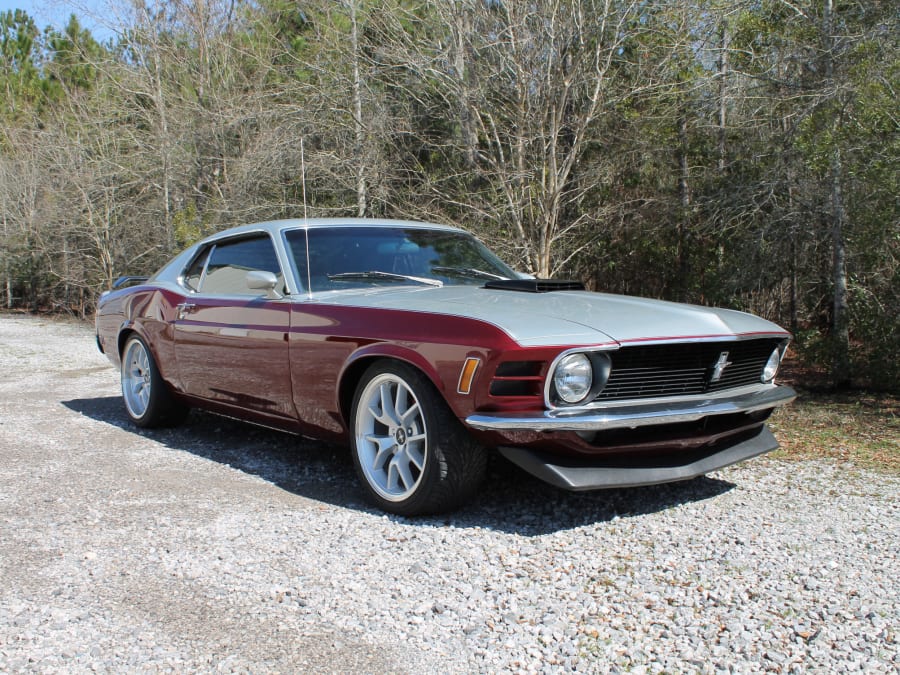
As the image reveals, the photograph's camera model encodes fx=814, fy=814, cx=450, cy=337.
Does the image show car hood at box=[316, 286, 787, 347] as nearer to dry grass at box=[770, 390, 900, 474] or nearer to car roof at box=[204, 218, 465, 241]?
car roof at box=[204, 218, 465, 241]

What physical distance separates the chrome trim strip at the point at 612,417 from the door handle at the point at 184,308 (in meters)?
2.65

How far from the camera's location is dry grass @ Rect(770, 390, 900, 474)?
538 cm

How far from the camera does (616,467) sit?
3.55m

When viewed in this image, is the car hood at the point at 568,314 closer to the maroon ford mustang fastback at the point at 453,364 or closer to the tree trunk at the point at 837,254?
the maroon ford mustang fastback at the point at 453,364

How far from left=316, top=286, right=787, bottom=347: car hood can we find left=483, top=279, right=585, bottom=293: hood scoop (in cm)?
7

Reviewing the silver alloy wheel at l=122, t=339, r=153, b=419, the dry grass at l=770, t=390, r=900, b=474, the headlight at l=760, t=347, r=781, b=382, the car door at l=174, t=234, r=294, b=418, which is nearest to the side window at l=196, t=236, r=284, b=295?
the car door at l=174, t=234, r=294, b=418

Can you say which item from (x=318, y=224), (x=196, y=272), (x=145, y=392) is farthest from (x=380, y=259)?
(x=145, y=392)

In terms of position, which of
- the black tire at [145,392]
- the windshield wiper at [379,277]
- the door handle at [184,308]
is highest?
the windshield wiper at [379,277]

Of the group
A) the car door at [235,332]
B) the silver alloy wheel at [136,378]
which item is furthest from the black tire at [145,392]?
the car door at [235,332]

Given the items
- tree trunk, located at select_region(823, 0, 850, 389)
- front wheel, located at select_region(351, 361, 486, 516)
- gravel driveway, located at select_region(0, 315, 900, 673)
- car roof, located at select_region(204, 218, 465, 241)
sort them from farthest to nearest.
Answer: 1. tree trunk, located at select_region(823, 0, 850, 389)
2. car roof, located at select_region(204, 218, 465, 241)
3. front wheel, located at select_region(351, 361, 486, 516)
4. gravel driveway, located at select_region(0, 315, 900, 673)

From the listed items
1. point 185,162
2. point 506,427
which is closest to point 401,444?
point 506,427

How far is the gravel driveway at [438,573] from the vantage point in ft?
8.27

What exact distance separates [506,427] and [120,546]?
1.72 m

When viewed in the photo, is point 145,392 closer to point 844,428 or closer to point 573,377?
point 573,377
